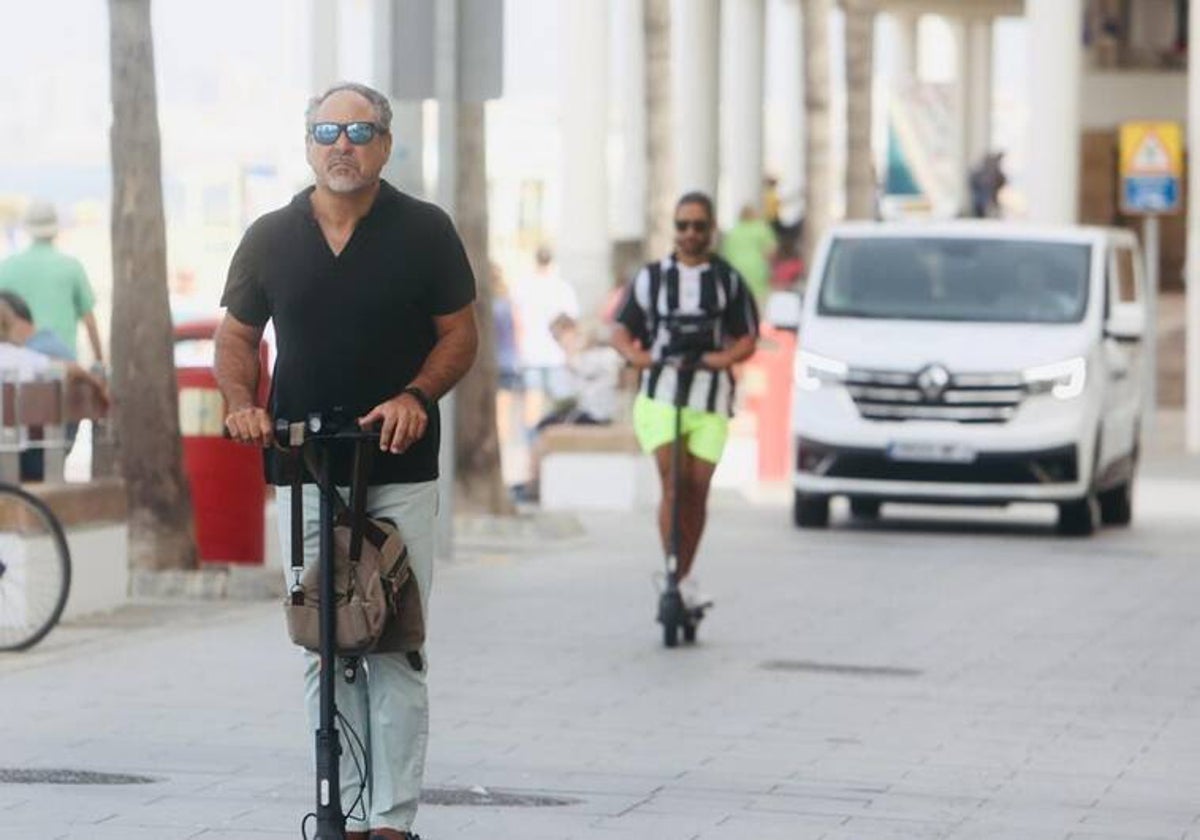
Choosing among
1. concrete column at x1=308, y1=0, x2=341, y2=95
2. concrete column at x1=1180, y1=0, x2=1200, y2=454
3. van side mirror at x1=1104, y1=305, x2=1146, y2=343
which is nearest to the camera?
van side mirror at x1=1104, y1=305, x2=1146, y2=343

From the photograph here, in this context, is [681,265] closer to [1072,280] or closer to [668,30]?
[1072,280]

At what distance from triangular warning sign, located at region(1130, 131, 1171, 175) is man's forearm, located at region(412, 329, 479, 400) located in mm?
25008

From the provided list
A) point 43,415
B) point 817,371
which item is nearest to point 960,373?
point 817,371

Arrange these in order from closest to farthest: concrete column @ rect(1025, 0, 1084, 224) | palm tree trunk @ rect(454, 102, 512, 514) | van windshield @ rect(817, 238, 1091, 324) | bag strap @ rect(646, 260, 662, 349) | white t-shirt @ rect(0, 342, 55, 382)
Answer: bag strap @ rect(646, 260, 662, 349) < white t-shirt @ rect(0, 342, 55, 382) < palm tree trunk @ rect(454, 102, 512, 514) < van windshield @ rect(817, 238, 1091, 324) < concrete column @ rect(1025, 0, 1084, 224)

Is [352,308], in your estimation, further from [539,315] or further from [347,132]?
[539,315]

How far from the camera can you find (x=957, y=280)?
21734 mm

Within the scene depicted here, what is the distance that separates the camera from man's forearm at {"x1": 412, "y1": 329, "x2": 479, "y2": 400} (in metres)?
8.05

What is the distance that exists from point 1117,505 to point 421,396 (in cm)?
1515

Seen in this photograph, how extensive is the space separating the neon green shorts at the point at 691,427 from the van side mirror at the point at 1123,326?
7.44 metres

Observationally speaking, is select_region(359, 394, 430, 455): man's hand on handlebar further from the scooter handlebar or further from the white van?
the white van

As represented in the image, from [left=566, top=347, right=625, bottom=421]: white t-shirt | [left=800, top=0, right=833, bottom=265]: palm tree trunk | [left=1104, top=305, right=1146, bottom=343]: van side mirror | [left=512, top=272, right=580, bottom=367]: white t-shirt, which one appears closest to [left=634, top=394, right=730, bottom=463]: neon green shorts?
[left=1104, top=305, right=1146, bottom=343]: van side mirror

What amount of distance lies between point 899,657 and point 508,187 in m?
52.6

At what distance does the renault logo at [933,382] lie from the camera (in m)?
20.9

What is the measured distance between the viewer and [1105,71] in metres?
57.2
